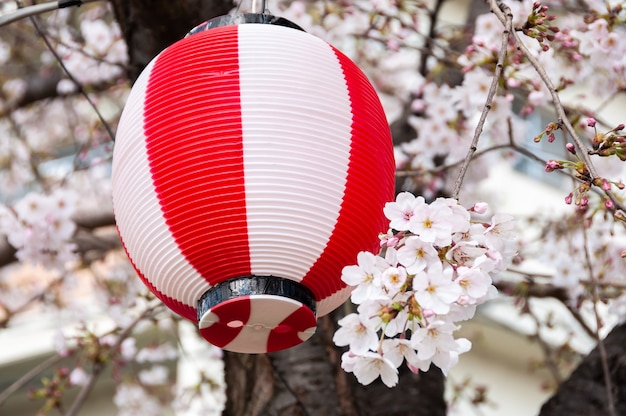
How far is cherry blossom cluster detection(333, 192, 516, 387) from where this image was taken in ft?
3.74

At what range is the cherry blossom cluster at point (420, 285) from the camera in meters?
1.14

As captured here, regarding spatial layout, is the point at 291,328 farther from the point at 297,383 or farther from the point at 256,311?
the point at 297,383

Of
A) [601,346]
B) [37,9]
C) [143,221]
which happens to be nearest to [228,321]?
[143,221]

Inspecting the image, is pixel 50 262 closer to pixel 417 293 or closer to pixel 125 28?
pixel 125 28

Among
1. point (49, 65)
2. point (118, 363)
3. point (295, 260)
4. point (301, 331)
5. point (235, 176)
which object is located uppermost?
point (235, 176)

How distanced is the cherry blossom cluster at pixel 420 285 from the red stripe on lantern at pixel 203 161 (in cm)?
21

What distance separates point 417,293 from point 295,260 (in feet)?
0.81

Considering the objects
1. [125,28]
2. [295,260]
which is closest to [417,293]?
[295,260]

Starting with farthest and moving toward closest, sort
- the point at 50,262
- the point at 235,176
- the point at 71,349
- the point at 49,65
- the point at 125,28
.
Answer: the point at 49,65 < the point at 71,349 < the point at 50,262 < the point at 125,28 < the point at 235,176

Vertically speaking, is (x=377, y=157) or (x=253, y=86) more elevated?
(x=253, y=86)

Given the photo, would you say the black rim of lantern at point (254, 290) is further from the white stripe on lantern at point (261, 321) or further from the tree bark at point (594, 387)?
the tree bark at point (594, 387)

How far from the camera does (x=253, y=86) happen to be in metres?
1.30

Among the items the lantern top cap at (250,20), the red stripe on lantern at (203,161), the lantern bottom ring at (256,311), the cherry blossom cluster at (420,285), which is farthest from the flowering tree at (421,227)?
the lantern top cap at (250,20)

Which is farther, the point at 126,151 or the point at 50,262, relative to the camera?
the point at 50,262
